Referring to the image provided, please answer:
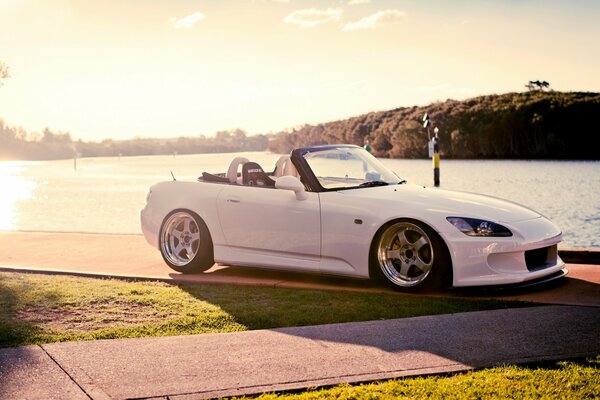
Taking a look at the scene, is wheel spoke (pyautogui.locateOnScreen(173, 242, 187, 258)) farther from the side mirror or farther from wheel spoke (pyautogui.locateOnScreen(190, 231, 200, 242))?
the side mirror

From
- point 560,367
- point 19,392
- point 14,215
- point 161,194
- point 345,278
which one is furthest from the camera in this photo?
point 14,215

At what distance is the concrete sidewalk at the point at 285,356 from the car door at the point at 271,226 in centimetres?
205

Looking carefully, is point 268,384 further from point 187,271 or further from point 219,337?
point 187,271

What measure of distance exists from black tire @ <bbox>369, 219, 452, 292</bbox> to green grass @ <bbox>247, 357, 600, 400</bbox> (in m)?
2.52

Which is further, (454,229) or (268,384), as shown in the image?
(454,229)

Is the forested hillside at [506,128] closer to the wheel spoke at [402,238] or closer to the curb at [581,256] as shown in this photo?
the curb at [581,256]

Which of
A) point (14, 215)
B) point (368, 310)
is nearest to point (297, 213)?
point (368, 310)

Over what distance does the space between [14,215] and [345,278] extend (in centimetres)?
2526

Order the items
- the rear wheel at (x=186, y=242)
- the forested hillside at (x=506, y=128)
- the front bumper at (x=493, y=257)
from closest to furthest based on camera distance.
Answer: the front bumper at (x=493, y=257)
the rear wheel at (x=186, y=242)
the forested hillside at (x=506, y=128)

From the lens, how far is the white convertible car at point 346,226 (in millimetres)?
7406

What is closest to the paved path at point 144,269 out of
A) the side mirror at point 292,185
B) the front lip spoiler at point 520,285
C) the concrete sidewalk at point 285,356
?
the front lip spoiler at point 520,285

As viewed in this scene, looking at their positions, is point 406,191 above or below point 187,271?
above

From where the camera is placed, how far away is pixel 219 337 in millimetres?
5895

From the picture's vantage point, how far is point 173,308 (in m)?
7.17
